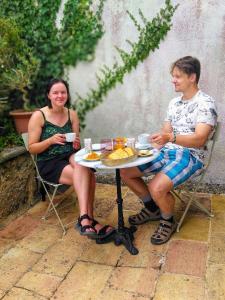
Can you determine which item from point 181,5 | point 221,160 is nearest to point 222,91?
point 221,160

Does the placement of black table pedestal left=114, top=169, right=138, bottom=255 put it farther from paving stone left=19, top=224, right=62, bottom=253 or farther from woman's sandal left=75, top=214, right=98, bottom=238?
paving stone left=19, top=224, right=62, bottom=253

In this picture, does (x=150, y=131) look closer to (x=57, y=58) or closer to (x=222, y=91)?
(x=222, y=91)

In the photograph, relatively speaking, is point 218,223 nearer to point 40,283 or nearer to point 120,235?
point 120,235

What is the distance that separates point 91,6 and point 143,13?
674 mm

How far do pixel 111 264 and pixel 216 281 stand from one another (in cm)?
81

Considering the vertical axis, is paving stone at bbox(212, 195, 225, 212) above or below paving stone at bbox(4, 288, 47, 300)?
above

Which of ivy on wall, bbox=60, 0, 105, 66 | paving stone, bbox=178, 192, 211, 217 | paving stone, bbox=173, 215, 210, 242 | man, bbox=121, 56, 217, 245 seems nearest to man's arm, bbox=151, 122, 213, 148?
man, bbox=121, 56, 217, 245

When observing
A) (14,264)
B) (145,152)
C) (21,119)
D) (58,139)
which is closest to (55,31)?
(21,119)

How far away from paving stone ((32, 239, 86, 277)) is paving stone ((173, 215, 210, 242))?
92 centimetres

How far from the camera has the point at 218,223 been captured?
3.34 m

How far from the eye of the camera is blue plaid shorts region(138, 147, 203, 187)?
2963mm

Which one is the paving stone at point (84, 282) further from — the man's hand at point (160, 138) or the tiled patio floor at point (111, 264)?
the man's hand at point (160, 138)

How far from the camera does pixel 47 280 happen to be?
261 cm

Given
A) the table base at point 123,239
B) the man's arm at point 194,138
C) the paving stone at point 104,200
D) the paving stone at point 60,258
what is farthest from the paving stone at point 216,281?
the paving stone at point 104,200
